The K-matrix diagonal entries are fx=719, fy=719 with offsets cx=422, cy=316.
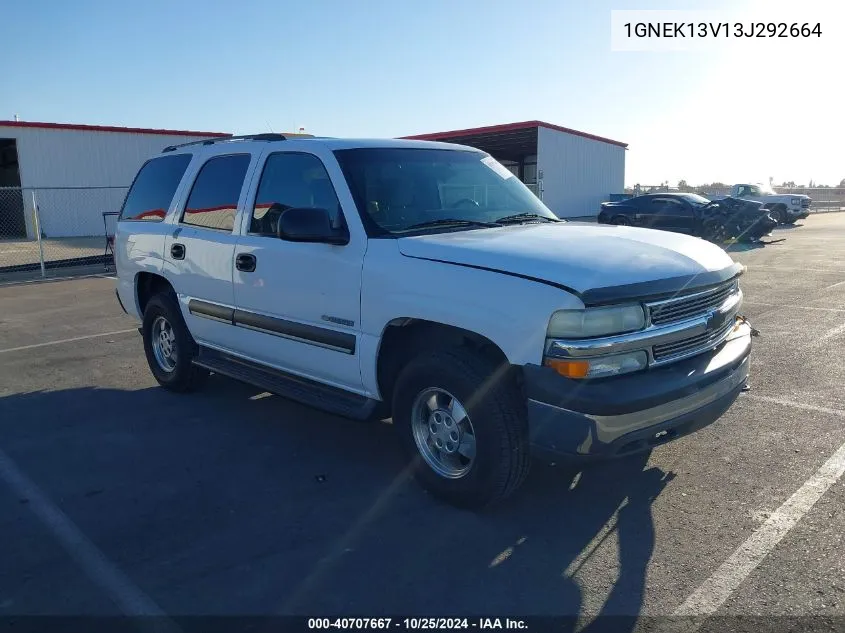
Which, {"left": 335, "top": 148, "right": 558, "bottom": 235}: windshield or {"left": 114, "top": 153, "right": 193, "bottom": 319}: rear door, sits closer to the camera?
{"left": 335, "top": 148, "right": 558, "bottom": 235}: windshield

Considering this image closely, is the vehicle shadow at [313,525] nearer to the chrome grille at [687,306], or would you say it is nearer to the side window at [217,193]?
the chrome grille at [687,306]

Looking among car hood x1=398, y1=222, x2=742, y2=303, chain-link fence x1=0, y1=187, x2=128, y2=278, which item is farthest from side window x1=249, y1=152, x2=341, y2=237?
chain-link fence x1=0, y1=187, x2=128, y2=278

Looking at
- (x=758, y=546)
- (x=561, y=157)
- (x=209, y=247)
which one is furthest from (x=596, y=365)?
(x=561, y=157)

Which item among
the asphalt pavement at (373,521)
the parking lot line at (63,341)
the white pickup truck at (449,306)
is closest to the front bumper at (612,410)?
the white pickup truck at (449,306)

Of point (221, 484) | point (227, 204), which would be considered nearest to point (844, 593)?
point (221, 484)

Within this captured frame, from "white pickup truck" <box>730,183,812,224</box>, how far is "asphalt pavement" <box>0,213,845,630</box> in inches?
1012

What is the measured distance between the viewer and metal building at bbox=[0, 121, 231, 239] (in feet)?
84.8

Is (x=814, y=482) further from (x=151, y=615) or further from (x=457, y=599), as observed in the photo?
(x=151, y=615)

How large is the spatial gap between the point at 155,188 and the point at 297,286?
249cm

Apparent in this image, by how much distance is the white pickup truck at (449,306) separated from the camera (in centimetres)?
335

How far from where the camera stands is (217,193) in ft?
17.7

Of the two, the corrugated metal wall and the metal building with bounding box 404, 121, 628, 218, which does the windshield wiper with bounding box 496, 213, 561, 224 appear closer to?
the metal building with bounding box 404, 121, 628, 218

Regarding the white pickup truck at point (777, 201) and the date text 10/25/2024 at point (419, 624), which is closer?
the date text 10/25/2024 at point (419, 624)

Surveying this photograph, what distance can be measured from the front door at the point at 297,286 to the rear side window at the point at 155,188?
1389 mm
